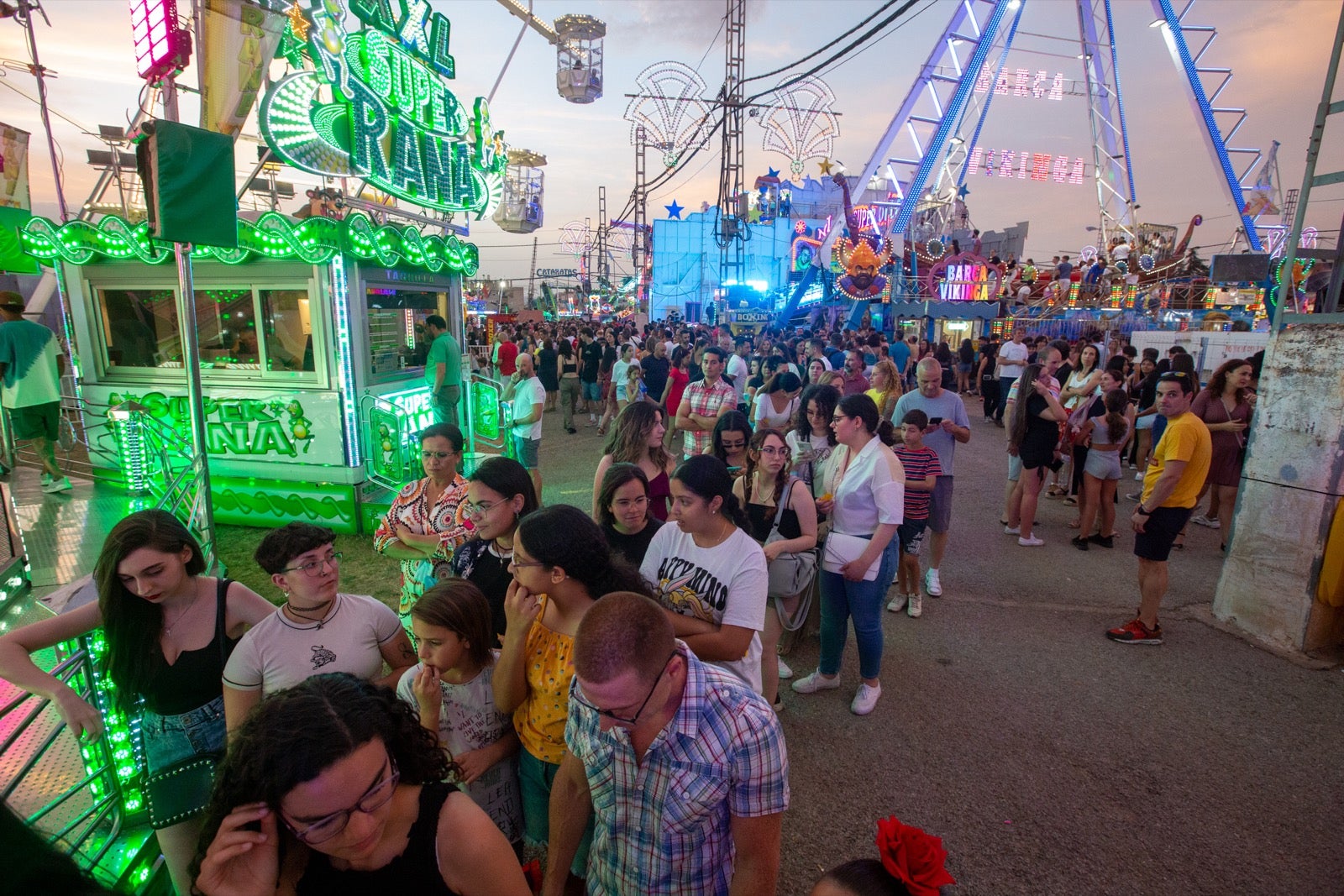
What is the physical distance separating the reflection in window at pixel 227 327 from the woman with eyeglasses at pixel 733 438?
590 cm

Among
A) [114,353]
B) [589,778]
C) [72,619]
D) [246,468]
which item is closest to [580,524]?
[589,778]

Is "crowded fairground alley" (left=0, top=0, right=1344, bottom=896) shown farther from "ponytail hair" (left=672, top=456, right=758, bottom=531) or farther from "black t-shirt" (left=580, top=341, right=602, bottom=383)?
"black t-shirt" (left=580, top=341, right=602, bottom=383)

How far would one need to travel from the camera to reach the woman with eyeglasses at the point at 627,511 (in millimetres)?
2971

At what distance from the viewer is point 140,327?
7363 mm

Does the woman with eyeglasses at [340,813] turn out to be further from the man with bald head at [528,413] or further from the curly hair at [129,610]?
the man with bald head at [528,413]

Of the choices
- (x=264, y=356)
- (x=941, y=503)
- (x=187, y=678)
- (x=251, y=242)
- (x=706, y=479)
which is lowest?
(x=941, y=503)

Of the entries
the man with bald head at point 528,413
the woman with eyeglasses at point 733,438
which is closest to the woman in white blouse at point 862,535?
the woman with eyeglasses at point 733,438

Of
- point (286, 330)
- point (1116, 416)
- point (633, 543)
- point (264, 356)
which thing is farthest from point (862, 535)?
Result: point (264, 356)

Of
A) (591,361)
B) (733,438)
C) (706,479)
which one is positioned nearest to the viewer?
(706,479)

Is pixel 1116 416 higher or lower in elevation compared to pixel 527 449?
higher

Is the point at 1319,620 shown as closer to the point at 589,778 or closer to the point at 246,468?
the point at 589,778

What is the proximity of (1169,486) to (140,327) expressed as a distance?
1033 centimetres

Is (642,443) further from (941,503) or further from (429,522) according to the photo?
(941,503)

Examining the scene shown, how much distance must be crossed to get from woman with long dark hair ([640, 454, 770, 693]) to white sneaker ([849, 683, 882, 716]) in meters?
1.47
